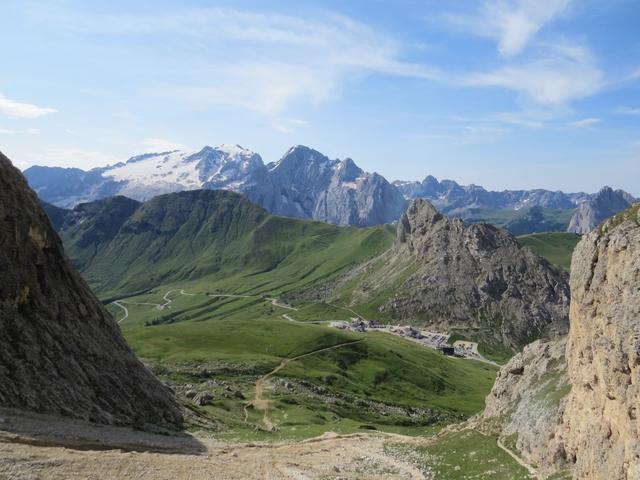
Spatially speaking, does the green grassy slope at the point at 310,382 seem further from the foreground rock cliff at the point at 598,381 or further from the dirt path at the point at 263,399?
the foreground rock cliff at the point at 598,381

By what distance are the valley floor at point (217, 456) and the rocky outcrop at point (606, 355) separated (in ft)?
27.5

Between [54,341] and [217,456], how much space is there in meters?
26.1

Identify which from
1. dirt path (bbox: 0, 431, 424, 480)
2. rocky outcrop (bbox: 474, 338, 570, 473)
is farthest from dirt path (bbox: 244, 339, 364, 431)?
rocky outcrop (bbox: 474, 338, 570, 473)

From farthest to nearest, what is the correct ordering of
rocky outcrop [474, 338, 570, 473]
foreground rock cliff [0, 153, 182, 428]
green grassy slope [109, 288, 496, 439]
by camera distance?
1. green grassy slope [109, 288, 496, 439]
2. foreground rock cliff [0, 153, 182, 428]
3. rocky outcrop [474, 338, 570, 473]

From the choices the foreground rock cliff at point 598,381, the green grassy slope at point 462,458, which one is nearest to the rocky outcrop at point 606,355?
the foreground rock cliff at point 598,381

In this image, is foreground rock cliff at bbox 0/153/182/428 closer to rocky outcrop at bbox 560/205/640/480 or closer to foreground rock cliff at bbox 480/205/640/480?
foreground rock cliff at bbox 480/205/640/480

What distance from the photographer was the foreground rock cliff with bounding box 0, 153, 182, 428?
60156 mm

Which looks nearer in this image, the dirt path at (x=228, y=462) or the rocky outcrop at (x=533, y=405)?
the dirt path at (x=228, y=462)

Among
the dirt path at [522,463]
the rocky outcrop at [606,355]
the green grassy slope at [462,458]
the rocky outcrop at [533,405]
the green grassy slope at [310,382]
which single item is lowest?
the green grassy slope at [310,382]

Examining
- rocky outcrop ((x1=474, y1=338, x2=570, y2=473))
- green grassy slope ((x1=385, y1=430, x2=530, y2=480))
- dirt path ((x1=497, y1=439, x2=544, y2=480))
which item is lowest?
green grassy slope ((x1=385, y1=430, x2=530, y2=480))

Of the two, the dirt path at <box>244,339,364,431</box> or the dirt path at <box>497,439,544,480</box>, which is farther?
the dirt path at <box>244,339,364,431</box>

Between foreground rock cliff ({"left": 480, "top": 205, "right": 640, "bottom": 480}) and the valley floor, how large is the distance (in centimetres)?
442

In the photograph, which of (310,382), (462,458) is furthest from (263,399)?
(462,458)

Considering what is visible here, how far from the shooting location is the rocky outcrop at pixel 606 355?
40094 millimetres
